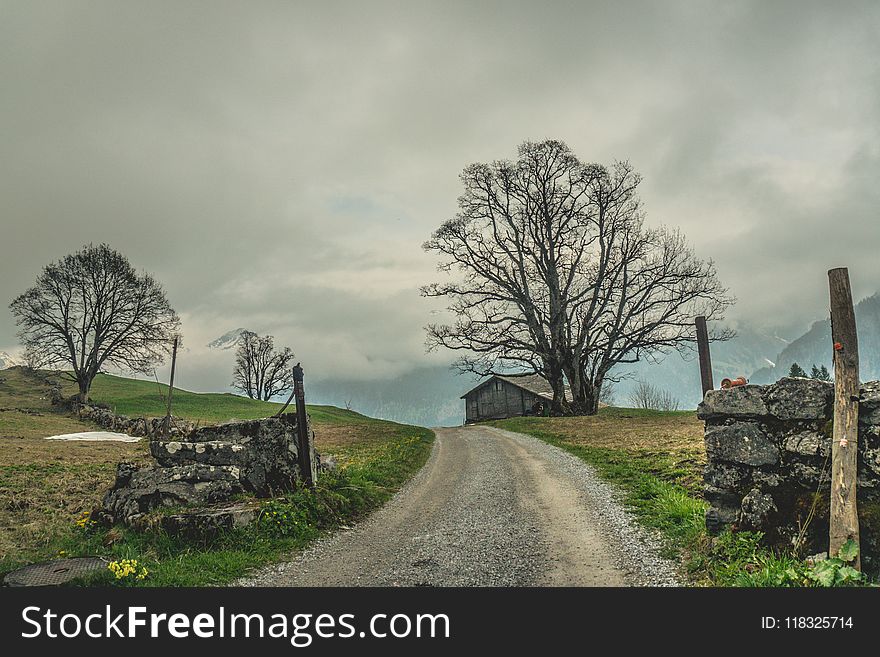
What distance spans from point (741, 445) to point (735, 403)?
25.2 inches

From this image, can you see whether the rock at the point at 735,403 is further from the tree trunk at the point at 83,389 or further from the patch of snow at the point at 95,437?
the tree trunk at the point at 83,389

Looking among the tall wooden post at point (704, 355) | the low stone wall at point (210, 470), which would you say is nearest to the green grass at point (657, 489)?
the tall wooden post at point (704, 355)

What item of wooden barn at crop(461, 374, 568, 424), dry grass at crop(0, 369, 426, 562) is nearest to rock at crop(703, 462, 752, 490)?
dry grass at crop(0, 369, 426, 562)

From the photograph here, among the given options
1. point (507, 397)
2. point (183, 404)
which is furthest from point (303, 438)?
point (507, 397)

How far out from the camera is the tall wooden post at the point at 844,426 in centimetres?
661

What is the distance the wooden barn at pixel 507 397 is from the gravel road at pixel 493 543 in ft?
149

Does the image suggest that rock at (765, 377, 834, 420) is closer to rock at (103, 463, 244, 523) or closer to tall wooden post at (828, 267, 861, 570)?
tall wooden post at (828, 267, 861, 570)

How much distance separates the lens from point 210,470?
11805mm
